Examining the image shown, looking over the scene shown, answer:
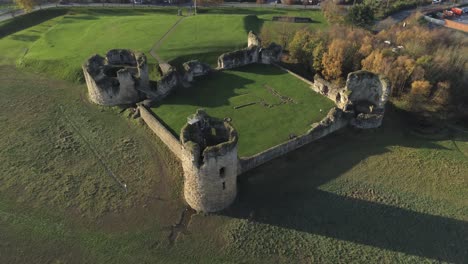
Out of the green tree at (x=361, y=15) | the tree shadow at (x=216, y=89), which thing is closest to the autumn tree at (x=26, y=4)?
the tree shadow at (x=216, y=89)

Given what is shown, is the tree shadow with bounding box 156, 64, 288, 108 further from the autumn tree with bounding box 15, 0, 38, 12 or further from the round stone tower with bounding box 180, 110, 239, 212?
the autumn tree with bounding box 15, 0, 38, 12

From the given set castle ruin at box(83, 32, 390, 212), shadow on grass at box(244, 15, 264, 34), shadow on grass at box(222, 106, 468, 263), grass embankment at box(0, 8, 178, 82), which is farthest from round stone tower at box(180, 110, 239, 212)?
shadow on grass at box(244, 15, 264, 34)

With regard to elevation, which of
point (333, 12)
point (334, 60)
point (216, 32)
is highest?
point (333, 12)

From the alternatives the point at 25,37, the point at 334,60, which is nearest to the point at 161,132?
the point at 334,60

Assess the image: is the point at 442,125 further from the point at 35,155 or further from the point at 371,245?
the point at 35,155

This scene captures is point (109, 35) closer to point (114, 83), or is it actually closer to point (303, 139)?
point (114, 83)

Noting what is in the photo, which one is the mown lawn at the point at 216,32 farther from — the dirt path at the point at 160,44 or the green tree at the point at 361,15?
the green tree at the point at 361,15
